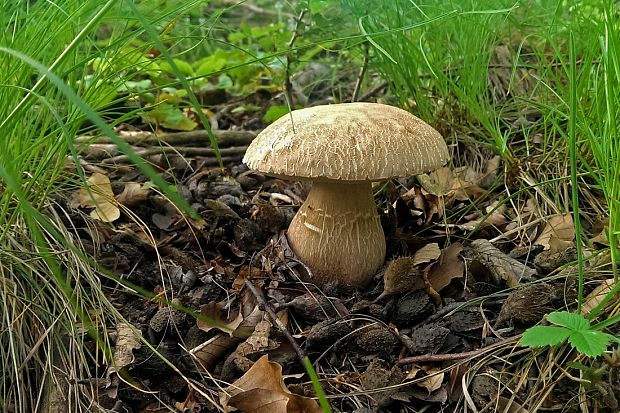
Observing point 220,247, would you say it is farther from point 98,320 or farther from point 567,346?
point 567,346

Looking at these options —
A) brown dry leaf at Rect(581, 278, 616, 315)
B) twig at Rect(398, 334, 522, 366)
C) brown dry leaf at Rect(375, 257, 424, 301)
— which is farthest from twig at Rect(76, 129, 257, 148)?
brown dry leaf at Rect(581, 278, 616, 315)

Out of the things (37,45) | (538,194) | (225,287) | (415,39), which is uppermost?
(37,45)

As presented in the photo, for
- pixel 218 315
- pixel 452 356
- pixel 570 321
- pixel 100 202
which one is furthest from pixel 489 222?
pixel 100 202

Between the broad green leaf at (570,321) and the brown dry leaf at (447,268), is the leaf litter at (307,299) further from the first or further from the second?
the broad green leaf at (570,321)

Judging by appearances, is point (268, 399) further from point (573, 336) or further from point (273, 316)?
point (573, 336)

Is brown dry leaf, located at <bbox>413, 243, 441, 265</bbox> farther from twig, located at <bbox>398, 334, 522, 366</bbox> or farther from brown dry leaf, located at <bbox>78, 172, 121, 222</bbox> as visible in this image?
brown dry leaf, located at <bbox>78, 172, 121, 222</bbox>

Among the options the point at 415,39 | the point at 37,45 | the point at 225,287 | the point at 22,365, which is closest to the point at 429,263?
the point at 225,287
